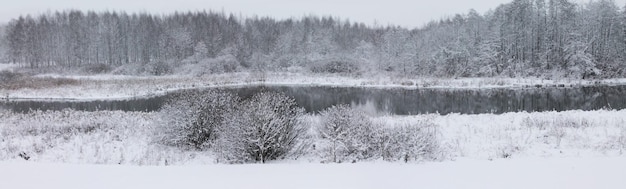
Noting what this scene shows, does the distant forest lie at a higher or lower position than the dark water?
higher

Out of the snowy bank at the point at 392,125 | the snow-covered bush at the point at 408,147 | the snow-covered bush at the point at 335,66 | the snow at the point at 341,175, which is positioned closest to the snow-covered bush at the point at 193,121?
the snowy bank at the point at 392,125

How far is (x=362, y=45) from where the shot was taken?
8219 centimetres

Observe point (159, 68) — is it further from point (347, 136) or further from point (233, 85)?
point (347, 136)

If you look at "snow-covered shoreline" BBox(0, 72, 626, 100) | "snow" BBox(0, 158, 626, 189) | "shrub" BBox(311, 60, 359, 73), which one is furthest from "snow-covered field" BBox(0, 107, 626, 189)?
"shrub" BBox(311, 60, 359, 73)

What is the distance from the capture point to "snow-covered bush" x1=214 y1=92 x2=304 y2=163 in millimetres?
9773

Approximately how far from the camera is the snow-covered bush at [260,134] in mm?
9773

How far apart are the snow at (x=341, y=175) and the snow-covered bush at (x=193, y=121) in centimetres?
370

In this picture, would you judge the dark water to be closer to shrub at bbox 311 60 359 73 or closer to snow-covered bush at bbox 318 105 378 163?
snow-covered bush at bbox 318 105 378 163

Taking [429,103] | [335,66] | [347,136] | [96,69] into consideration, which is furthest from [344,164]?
[96,69]

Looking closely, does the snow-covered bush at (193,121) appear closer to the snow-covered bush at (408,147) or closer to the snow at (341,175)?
the snow at (341,175)

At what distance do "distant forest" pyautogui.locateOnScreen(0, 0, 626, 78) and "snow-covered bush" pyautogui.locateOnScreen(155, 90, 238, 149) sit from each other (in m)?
42.6

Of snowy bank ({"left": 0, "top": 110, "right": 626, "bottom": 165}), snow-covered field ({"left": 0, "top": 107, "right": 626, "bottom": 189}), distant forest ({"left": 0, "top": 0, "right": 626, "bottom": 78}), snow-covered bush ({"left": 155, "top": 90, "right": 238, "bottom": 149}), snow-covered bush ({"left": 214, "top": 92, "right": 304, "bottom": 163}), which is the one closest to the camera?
snow-covered field ({"left": 0, "top": 107, "right": 626, "bottom": 189})

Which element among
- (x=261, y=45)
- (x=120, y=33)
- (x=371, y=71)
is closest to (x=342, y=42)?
(x=261, y=45)

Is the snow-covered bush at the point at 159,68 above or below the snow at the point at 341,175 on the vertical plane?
above
